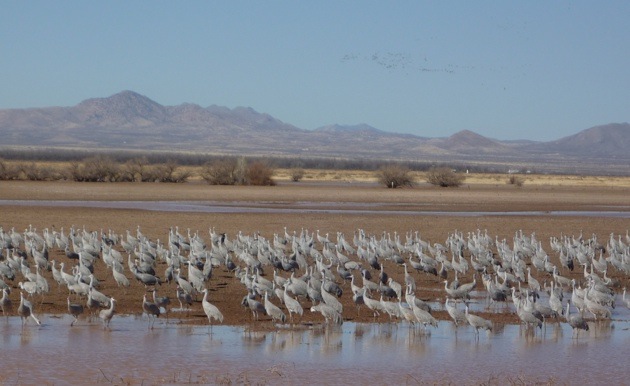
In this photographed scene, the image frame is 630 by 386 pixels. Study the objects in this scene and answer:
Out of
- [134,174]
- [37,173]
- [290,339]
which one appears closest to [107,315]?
[290,339]

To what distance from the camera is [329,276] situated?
70.3ft

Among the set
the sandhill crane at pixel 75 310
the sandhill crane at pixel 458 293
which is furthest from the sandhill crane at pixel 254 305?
the sandhill crane at pixel 458 293

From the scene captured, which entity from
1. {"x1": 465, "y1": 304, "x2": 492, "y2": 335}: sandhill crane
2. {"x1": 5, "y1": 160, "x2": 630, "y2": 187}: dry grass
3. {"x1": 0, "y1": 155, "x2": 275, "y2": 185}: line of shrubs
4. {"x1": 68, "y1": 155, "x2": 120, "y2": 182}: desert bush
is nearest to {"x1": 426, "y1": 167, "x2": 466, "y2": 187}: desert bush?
{"x1": 5, "y1": 160, "x2": 630, "y2": 187}: dry grass

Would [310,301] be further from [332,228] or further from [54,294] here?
[332,228]

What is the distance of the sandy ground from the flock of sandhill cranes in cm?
27

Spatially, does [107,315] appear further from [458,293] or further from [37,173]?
[37,173]

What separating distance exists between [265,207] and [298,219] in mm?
7964

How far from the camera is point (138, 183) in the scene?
68.6 metres

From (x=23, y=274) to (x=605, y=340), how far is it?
11.7 m

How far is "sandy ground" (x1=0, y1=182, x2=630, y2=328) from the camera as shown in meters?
20.2

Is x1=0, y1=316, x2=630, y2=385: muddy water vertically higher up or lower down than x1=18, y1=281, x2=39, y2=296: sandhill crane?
lower down

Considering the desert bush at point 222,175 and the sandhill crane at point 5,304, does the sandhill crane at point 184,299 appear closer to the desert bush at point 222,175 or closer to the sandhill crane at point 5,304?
the sandhill crane at point 5,304

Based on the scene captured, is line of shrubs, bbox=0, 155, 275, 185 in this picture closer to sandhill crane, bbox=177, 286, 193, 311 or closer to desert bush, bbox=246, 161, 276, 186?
desert bush, bbox=246, 161, 276, 186

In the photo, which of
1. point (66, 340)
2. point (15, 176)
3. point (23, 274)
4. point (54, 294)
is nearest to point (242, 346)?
point (66, 340)
